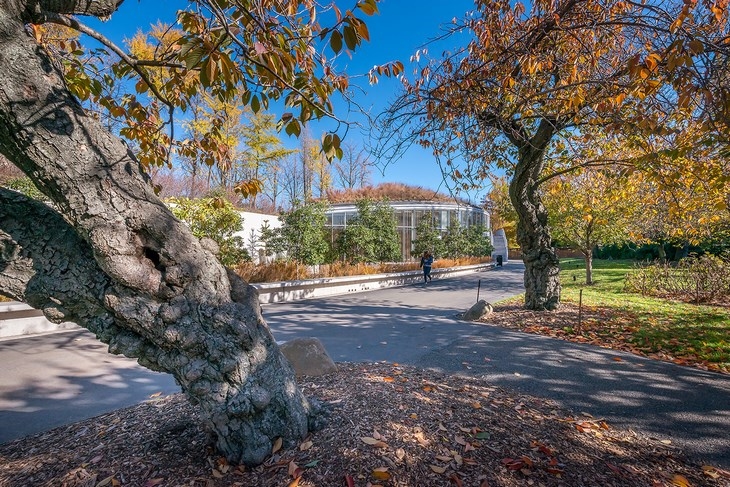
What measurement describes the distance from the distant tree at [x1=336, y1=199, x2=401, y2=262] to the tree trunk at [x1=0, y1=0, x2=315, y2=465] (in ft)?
50.3

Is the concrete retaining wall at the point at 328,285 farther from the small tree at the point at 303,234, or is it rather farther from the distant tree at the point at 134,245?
the distant tree at the point at 134,245

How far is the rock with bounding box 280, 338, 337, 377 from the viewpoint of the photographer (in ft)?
12.4

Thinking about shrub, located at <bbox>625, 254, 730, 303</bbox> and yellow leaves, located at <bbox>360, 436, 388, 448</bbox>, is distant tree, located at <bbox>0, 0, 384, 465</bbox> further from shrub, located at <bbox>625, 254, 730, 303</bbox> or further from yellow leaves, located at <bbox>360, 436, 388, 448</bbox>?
shrub, located at <bbox>625, 254, 730, 303</bbox>

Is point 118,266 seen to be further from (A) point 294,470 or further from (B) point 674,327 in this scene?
(B) point 674,327

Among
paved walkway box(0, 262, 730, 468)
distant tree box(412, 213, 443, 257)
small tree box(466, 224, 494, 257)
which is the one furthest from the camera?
small tree box(466, 224, 494, 257)

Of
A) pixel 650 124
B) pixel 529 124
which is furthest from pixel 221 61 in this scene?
pixel 529 124

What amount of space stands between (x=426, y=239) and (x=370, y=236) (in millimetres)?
7557

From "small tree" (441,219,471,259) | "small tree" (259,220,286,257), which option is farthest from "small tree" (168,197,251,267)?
"small tree" (441,219,471,259)

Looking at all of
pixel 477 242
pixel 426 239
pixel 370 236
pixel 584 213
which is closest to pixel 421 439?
pixel 584 213

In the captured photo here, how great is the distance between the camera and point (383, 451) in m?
2.24

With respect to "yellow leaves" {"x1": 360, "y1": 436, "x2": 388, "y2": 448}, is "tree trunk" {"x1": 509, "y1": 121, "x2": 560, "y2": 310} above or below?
above

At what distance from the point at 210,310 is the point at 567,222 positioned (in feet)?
51.0

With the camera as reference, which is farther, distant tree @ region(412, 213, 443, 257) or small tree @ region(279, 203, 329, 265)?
distant tree @ region(412, 213, 443, 257)

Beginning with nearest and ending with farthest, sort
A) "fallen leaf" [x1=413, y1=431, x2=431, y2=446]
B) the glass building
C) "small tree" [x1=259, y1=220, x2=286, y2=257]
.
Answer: "fallen leaf" [x1=413, y1=431, x2=431, y2=446] < "small tree" [x1=259, y1=220, x2=286, y2=257] < the glass building
